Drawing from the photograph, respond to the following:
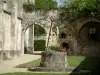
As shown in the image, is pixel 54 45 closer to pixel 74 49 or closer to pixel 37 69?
pixel 74 49

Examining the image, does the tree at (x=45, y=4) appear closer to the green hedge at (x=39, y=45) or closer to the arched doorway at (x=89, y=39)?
the green hedge at (x=39, y=45)

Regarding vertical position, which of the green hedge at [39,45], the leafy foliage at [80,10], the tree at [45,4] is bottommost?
the green hedge at [39,45]

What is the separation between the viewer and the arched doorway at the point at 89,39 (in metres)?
32.3

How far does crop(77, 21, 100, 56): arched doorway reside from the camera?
32312 millimetres

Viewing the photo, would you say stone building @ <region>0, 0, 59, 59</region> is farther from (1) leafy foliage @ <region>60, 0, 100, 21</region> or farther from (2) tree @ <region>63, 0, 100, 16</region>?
(2) tree @ <region>63, 0, 100, 16</region>

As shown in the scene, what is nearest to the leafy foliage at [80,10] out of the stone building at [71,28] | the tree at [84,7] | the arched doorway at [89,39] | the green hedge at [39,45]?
the tree at [84,7]

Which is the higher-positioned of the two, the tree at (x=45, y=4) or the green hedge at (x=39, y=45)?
the tree at (x=45, y=4)

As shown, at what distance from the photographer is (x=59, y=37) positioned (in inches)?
1459

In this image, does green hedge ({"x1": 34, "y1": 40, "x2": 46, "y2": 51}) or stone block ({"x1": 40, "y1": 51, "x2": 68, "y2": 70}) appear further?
green hedge ({"x1": 34, "y1": 40, "x2": 46, "y2": 51})

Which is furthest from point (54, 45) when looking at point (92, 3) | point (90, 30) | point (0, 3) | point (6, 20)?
point (0, 3)

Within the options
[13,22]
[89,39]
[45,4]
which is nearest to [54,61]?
[13,22]

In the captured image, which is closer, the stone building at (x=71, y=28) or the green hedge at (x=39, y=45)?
the stone building at (x=71, y=28)

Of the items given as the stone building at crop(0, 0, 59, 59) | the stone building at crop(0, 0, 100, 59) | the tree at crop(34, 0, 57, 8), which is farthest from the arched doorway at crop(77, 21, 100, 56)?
the tree at crop(34, 0, 57, 8)

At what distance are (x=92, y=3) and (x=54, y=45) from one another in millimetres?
7026
